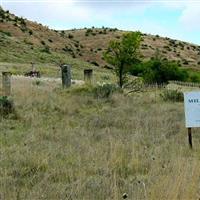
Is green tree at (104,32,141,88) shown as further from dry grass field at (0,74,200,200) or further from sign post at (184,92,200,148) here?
sign post at (184,92,200,148)

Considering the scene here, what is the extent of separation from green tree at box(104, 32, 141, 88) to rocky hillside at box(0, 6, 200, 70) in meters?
21.5

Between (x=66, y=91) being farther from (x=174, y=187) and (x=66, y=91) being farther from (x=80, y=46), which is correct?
(x=80, y=46)

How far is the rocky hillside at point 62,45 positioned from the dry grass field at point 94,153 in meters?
30.7

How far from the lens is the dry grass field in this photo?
6752mm

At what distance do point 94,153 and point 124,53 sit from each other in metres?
15.4

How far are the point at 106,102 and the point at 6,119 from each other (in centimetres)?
503

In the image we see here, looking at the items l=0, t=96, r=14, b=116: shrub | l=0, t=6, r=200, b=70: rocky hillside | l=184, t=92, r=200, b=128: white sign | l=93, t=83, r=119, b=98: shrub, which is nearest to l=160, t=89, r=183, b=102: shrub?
l=93, t=83, r=119, b=98: shrub

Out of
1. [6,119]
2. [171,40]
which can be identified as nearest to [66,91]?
[6,119]

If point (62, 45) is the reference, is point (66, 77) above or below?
below

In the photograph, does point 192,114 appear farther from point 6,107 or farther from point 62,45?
point 62,45

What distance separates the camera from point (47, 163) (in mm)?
8234

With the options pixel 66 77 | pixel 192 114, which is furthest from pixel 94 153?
pixel 66 77

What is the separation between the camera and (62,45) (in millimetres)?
69188

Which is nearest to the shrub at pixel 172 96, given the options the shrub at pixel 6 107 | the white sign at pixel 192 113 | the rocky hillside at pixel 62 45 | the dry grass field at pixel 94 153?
the dry grass field at pixel 94 153
